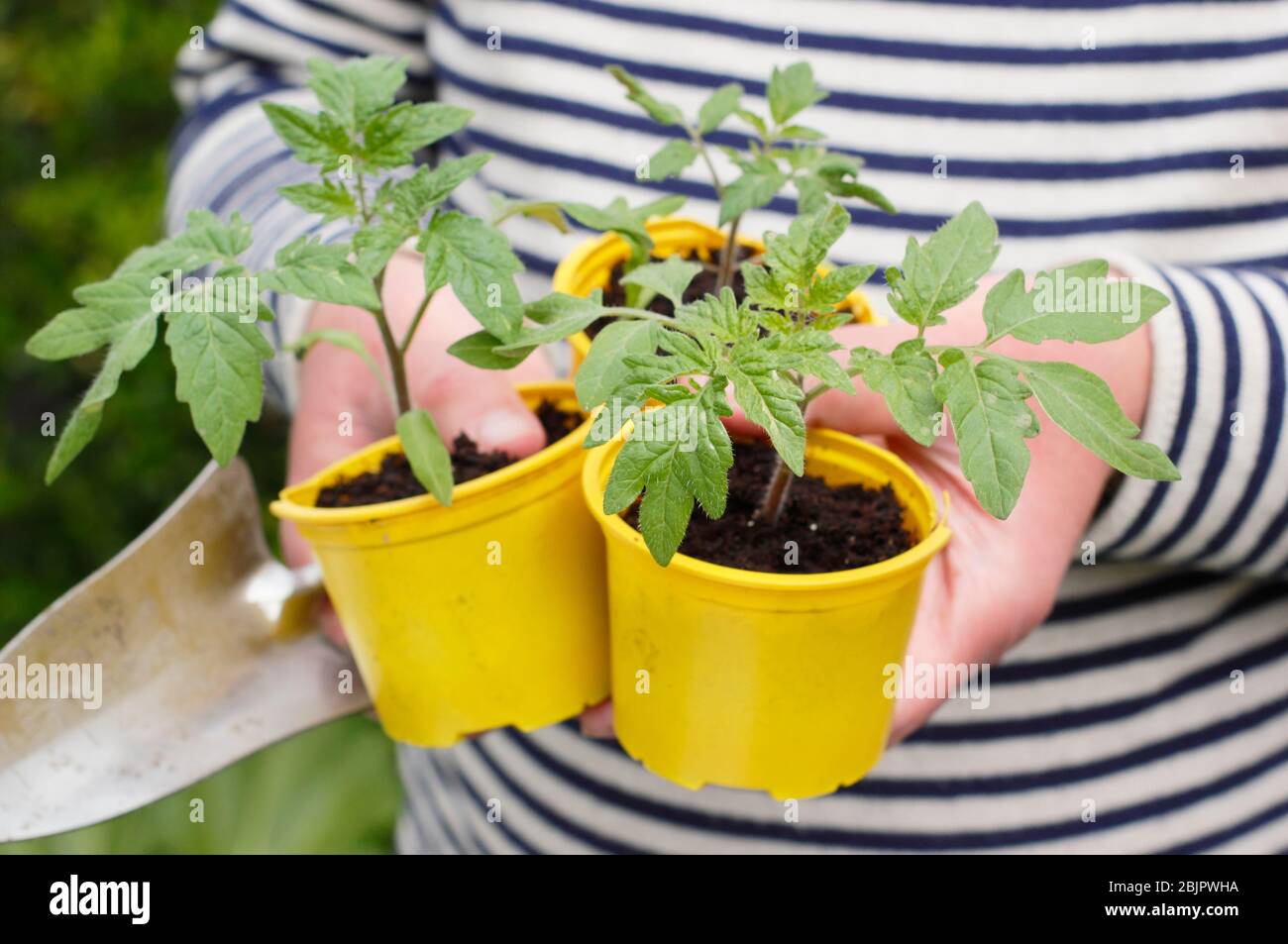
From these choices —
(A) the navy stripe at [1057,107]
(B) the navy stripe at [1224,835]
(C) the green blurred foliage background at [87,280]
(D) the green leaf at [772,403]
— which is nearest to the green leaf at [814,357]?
(D) the green leaf at [772,403]

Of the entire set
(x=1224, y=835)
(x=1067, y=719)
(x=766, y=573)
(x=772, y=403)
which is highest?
(x=772, y=403)

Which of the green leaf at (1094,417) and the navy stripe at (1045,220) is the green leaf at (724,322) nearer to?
the green leaf at (1094,417)

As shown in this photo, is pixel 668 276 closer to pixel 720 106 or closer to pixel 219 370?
pixel 720 106

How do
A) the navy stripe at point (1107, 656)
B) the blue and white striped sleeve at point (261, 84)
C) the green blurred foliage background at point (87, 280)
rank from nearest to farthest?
the navy stripe at point (1107, 656) < the blue and white striped sleeve at point (261, 84) < the green blurred foliage background at point (87, 280)

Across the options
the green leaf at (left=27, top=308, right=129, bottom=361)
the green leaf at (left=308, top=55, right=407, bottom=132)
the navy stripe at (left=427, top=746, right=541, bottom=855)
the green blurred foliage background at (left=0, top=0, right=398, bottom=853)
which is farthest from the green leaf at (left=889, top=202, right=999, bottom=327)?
the green blurred foliage background at (left=0, top=0, right=398, bottom=853)

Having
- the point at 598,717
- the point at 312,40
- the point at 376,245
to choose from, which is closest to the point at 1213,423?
the point at 598,717

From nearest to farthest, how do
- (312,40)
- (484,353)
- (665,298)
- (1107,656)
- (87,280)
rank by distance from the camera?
(484,353)
(665,298)
(1107,656)
(312,40)
(87,280)

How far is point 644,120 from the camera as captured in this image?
1.02 metres

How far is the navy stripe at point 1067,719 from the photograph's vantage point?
994mm

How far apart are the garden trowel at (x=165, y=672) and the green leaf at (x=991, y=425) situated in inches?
20.4

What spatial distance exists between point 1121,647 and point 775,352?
22.4 inches

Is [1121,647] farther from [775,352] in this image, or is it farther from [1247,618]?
[775,352]

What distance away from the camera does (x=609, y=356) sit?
0.62 m

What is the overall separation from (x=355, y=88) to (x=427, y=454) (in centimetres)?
24
